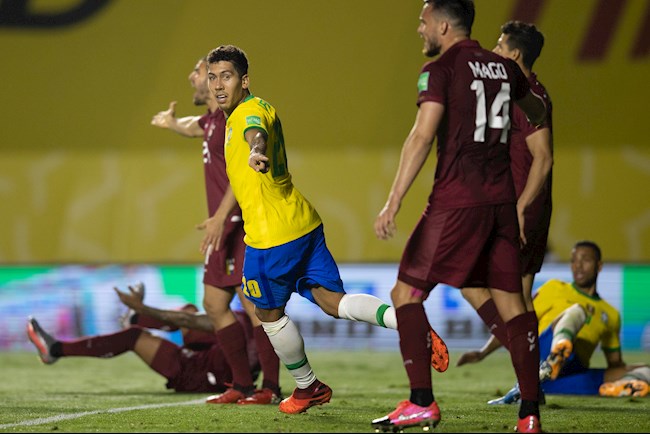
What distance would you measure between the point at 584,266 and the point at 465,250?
9.94 ft

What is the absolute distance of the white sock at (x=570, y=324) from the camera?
6.48 meters

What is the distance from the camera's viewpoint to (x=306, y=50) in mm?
12703

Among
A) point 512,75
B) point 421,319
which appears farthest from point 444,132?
point 421,319

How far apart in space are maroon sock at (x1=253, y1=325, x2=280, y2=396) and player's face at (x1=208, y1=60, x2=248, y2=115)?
138cm

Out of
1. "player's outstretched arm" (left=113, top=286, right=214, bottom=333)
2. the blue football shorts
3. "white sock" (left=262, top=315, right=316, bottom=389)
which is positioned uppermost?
the blue football shorts

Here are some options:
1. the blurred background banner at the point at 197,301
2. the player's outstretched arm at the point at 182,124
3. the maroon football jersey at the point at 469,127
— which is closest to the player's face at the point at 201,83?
the player's outstretched arm at the point at 182,124

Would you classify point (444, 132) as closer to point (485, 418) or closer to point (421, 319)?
point (421, 319)

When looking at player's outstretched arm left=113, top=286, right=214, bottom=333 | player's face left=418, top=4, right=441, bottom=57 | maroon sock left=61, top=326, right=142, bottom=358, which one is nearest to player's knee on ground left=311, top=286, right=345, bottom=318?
player's face left=418, top=4, right=441, bottom=57

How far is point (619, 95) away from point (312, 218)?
26.4ft

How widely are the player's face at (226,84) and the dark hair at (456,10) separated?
115 cm

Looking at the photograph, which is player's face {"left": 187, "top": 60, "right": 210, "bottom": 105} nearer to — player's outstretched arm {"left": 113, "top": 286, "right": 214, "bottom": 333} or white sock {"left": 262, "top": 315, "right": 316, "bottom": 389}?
player's outstretched arm {"left": 113, "top": 286, "right": 214, "bottom": 333}

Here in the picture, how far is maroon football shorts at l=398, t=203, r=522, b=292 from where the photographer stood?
14.2ft

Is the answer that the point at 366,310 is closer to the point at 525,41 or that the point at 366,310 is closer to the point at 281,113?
the point at 525,41

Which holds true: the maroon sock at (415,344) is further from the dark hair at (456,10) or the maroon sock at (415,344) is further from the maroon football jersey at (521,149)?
the maroon football jersey at (521,149)
